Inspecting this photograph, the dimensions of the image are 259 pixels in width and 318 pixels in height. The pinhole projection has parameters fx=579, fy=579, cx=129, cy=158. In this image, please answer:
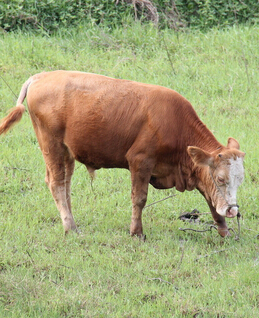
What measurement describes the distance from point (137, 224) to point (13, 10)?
21.3 ft

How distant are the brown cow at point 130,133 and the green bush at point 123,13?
533 centimetres

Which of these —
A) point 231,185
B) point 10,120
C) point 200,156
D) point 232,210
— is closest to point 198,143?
point 200,156

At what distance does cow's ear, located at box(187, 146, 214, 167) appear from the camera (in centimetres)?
595

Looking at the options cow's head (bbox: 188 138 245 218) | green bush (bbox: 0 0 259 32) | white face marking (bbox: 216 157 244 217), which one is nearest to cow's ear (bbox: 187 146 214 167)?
cow's head (bbox: 188 138 245 218)

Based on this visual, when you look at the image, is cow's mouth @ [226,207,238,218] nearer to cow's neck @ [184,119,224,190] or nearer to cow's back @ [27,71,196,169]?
cow's neck @ [184,119,224,190]

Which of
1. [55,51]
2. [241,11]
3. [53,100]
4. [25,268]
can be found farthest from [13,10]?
[25,268]

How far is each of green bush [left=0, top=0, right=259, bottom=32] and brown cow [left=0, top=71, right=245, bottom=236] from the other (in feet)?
17.5

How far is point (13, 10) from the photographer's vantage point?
11.3 metres

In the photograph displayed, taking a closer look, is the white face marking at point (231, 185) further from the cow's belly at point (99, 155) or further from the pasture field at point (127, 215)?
the cow's belly at point (99, 155)

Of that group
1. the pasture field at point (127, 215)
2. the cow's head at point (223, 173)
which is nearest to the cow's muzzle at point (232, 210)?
the cow's head at point (223, 173)

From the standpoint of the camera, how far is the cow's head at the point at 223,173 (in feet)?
19.4

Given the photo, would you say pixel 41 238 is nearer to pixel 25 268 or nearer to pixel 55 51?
pixel 25 268

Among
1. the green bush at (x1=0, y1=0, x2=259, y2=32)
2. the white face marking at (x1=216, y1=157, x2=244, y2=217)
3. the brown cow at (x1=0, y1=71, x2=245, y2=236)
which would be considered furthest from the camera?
the green bush at (x1=0, y1=0, x2=259, y2=32)

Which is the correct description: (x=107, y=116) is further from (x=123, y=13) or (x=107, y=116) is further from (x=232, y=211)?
(x=123, y=13)
